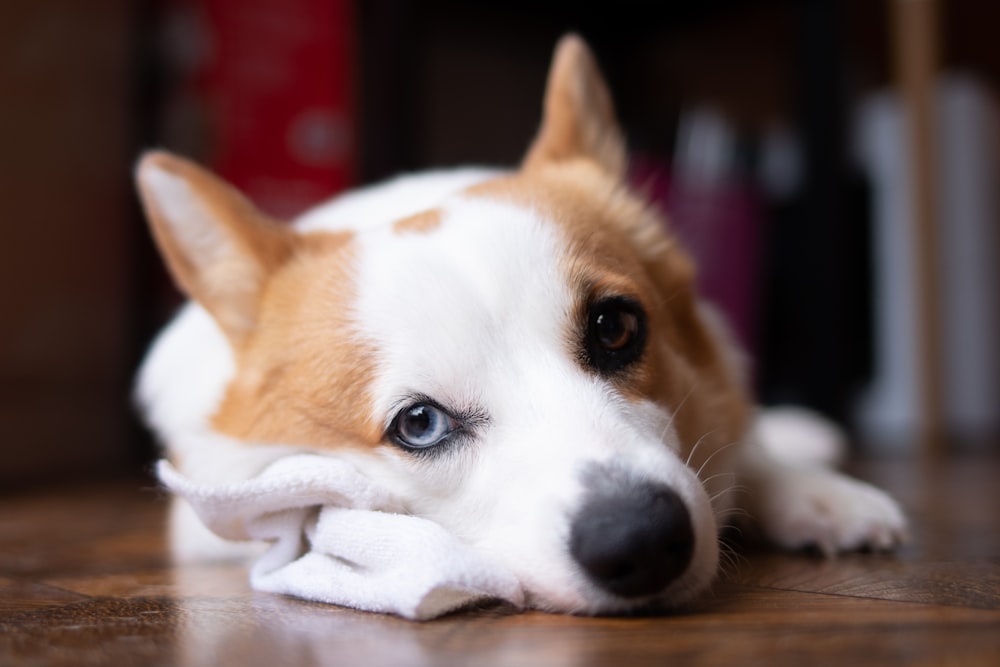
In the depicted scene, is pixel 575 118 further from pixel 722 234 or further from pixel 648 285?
pixel 722 234

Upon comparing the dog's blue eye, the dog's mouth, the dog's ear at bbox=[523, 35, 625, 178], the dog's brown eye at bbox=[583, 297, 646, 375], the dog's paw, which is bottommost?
the dog's paw

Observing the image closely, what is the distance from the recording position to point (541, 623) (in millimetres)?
1109

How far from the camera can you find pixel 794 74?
3.89 m

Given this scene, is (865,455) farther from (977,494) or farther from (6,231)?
(6,231)

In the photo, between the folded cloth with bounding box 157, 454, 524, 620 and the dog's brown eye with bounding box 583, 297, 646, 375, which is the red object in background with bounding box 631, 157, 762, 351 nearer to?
the dog's brown eye with bounding box 583, 297, 646, 375

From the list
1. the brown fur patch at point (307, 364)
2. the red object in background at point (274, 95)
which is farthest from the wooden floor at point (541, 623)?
the red object in background at point (274, 95)

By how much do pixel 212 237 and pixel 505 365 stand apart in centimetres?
63

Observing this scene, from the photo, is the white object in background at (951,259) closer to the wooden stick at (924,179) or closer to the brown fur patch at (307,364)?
the wooden stick at (924,179)

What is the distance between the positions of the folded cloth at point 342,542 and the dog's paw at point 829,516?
2.03ft

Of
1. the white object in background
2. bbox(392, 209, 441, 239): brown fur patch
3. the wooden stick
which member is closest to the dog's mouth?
bbox(392, 209, 441, 239): brown fur patch

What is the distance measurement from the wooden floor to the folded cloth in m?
0.03

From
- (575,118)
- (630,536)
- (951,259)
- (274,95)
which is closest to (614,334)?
(630,536)

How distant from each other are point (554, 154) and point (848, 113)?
2296 mm

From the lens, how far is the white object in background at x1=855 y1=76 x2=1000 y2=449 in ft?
14.6
